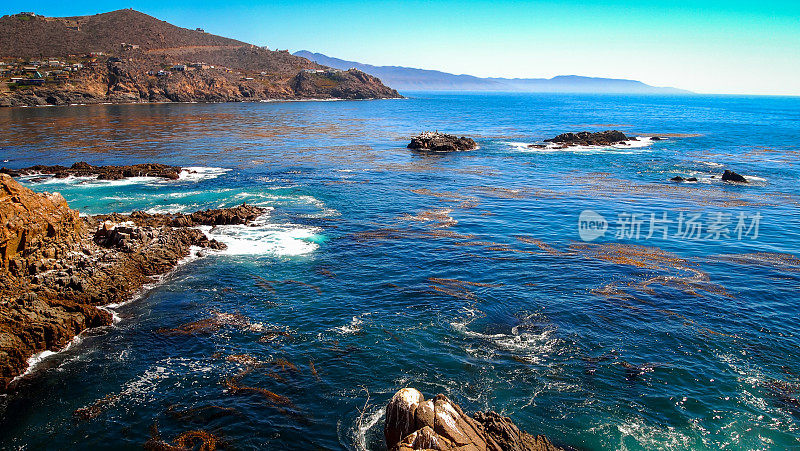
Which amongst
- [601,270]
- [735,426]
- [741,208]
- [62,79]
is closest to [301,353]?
[735,426]

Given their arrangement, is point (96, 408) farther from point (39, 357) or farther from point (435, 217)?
point (435, 217)

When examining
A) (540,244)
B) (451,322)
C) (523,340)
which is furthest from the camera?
(540,244)

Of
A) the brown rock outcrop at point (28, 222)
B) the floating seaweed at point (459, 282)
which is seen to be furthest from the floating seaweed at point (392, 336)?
the brown rock outcrop at point (28, 222)

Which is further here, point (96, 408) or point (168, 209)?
point (168, 209)

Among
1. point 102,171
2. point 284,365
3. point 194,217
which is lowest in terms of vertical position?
point 284,365

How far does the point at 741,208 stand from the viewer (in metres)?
43.1

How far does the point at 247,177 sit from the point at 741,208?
5073cm

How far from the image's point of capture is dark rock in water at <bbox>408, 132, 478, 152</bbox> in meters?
78.3

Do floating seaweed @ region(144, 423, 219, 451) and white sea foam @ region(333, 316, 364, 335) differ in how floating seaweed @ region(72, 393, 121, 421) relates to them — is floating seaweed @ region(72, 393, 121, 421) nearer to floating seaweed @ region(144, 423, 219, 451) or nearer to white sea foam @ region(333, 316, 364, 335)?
floating seaweed @ region(144, 423, 219, 451)

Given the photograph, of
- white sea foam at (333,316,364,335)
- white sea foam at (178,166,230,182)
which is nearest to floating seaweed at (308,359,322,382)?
white sea foam at (333,316,364,335)

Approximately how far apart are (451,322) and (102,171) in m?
48.8

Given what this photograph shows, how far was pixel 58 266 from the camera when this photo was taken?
2384 centimetres

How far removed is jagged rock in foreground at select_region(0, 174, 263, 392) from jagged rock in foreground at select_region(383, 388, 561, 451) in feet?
49.5

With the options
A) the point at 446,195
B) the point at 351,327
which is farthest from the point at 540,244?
the point at 351,327
